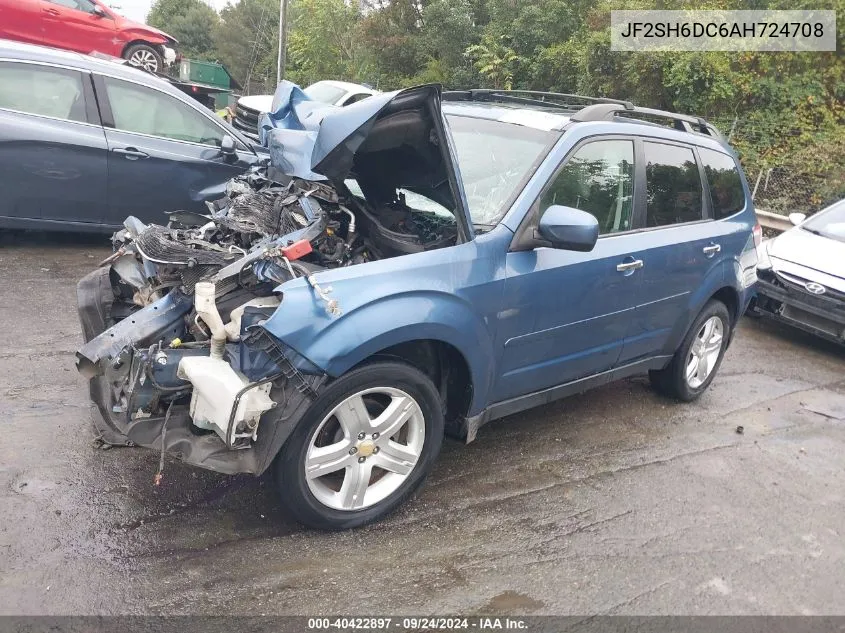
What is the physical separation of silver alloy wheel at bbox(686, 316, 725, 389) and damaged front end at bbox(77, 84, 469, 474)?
2.43 meters

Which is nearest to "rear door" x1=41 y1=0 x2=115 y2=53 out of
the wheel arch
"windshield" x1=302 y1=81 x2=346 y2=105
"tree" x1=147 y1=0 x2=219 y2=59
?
"windshield" x1=302 y1=81 x2=346 y2=105

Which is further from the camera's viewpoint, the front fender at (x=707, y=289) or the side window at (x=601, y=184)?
the front fender at (x=707, y=289)

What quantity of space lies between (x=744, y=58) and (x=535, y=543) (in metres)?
12.9

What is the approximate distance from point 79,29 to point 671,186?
10488 mm

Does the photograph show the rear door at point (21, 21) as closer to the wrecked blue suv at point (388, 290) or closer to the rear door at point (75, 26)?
the rear door at point (75, 26)

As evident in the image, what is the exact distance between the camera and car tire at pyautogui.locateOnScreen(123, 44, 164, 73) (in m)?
12.2

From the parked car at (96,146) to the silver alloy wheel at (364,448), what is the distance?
165 inches

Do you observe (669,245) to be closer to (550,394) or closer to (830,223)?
(550,394)

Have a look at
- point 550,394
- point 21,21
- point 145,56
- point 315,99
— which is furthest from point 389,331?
point 145,56

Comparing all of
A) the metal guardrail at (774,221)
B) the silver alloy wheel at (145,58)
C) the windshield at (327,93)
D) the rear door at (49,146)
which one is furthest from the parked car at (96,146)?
the metal guardrail at (774,221)

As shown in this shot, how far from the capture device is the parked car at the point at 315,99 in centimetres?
1209

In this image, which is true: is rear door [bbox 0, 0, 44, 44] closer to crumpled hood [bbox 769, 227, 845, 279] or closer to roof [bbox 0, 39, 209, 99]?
roof [bbox 0, 39, 209, 99]

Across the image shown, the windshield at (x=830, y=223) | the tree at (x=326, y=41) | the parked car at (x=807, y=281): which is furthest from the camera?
the tree at (x=326, y=41)

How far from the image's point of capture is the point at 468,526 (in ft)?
11.0
